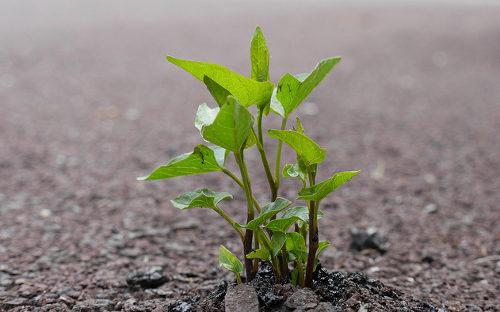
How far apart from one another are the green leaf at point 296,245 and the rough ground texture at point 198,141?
317 millimetres

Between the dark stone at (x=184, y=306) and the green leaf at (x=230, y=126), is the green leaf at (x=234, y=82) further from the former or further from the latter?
the dark stone at (x=184, y=306)

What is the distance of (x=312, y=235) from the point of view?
3.81 ft

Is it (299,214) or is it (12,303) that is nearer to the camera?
(299,214)

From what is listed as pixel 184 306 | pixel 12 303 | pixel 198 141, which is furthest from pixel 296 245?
pixel 198 141

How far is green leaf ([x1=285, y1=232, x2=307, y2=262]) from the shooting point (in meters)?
1.18

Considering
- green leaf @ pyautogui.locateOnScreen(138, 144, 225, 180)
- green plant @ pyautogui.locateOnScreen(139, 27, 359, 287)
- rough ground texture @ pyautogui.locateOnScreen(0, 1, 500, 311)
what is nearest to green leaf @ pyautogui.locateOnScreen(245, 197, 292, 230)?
green plant @ pyautogui.locateOnScreen(139, 27, 359, 287)

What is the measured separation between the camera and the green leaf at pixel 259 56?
109 centimetres

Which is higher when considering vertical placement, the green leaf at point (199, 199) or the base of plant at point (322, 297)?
the green leaf at point (199, 199)

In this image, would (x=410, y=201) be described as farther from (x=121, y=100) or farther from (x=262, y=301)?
(x=121, y=100)

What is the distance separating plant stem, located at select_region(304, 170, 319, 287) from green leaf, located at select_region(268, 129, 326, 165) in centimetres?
6

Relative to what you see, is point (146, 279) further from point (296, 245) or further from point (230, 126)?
point (230, 126)

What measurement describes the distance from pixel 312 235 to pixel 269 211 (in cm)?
13

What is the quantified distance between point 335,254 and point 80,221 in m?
1.02

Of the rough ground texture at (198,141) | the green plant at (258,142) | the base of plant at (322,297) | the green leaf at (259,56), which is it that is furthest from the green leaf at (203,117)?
the rough ground texture at (198,141)
